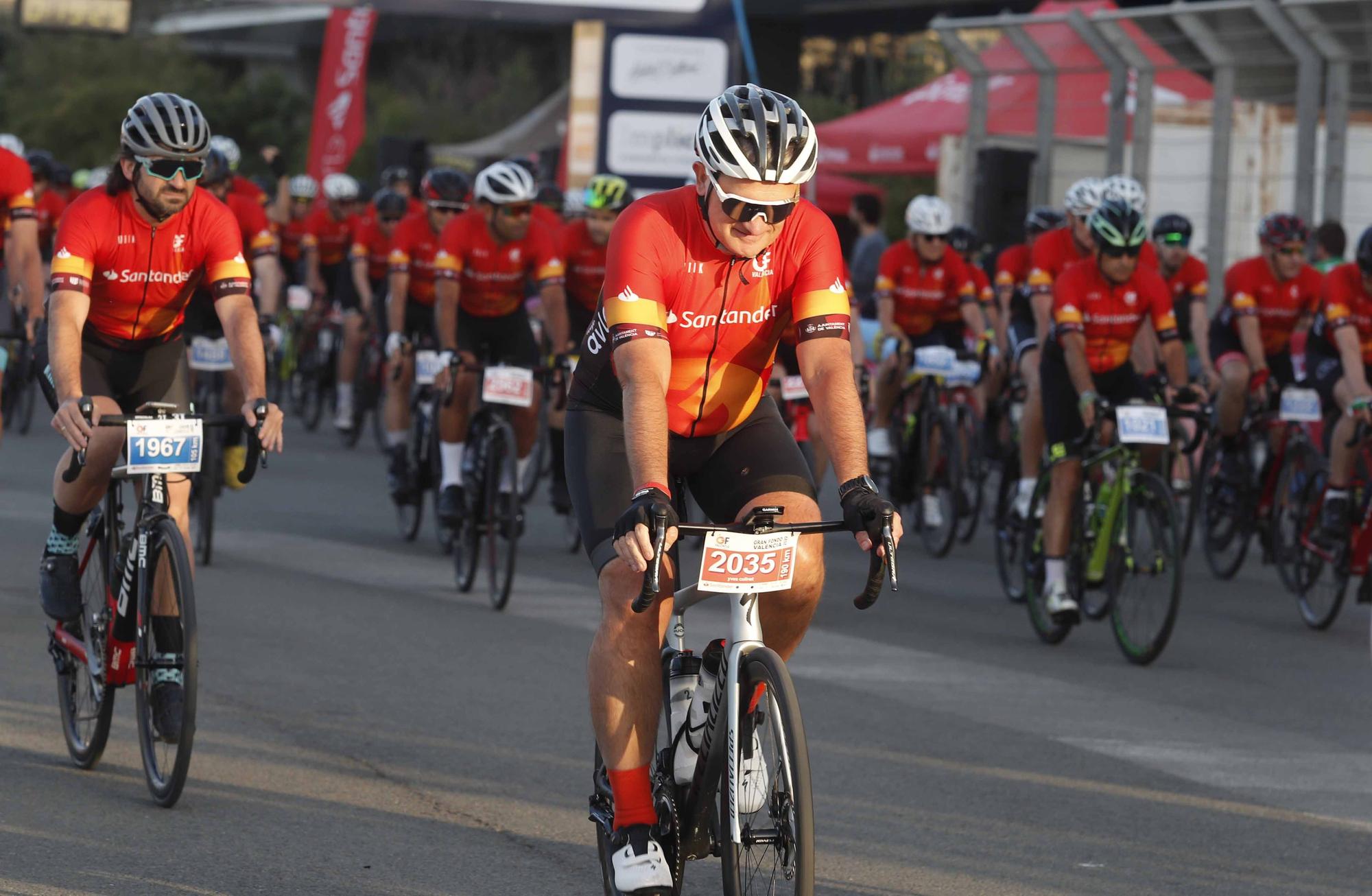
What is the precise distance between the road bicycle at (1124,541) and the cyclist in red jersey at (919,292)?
3.54m

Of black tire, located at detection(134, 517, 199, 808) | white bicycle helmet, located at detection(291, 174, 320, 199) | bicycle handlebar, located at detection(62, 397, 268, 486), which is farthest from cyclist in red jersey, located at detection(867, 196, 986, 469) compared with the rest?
white bicycle helmet, located at detection(291, 174, 320, 199)

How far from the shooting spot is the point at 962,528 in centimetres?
1458

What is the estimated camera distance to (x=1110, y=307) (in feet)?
33.2

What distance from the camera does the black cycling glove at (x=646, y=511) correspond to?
456 centimetres

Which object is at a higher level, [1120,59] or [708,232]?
[1120,59]

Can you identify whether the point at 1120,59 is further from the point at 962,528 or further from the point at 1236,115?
the point at 962,528

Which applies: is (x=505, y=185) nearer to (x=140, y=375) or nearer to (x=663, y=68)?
(x=140, y=375)

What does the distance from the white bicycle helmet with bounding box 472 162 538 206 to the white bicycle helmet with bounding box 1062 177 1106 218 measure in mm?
3243

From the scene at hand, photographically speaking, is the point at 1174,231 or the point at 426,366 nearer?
the point at 426,366

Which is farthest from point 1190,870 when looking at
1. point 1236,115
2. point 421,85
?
point 421,85

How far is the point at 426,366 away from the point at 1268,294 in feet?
16.6

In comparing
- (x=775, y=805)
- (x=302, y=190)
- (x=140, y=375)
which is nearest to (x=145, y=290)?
(x=140, y=375)

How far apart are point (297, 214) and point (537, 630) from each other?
14460mm

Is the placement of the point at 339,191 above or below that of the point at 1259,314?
above
